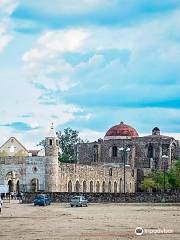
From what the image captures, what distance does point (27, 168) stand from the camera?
72562 mm

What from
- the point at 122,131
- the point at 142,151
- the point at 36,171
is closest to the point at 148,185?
the point at 142,151

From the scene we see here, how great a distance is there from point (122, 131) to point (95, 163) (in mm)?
7914

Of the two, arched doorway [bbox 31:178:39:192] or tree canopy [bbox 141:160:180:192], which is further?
tree canopy [bbox 141:160:180:192]

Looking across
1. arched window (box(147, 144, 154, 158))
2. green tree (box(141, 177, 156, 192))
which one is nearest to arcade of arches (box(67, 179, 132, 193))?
green tree (box(141, 177, 156, 192))

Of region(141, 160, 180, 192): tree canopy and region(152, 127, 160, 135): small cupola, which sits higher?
region(152, 127, 160, 135): small cupola

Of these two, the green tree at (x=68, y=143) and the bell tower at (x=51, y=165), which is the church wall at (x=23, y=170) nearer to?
the bell tower at (x=51, y=165)

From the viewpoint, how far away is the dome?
100625 millimetres

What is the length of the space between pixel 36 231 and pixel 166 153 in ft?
245

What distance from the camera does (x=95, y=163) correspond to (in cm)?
9594

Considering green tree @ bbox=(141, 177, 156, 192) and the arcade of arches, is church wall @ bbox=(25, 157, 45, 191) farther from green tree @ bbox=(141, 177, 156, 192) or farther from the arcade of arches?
green tree @ bbox=(141, 177, 156, 192)

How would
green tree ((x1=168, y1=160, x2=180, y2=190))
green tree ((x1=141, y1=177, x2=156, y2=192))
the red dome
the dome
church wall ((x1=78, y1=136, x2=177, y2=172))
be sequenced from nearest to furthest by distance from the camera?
green tree ((x1=168, y1=160, x2=180, y2=190)), green tree ((x1=141, y1=177, x2=156, y2=192)), church wall ((x1=78, y1=136, x2=177, y2=172)), the dome, the red dome

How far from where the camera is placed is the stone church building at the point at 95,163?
2803 inches

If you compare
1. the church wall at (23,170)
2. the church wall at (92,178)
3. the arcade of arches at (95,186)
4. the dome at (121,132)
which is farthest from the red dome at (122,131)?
the church wall at (23,170)

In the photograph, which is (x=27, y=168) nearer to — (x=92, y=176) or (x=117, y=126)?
(x=92, y=176)
